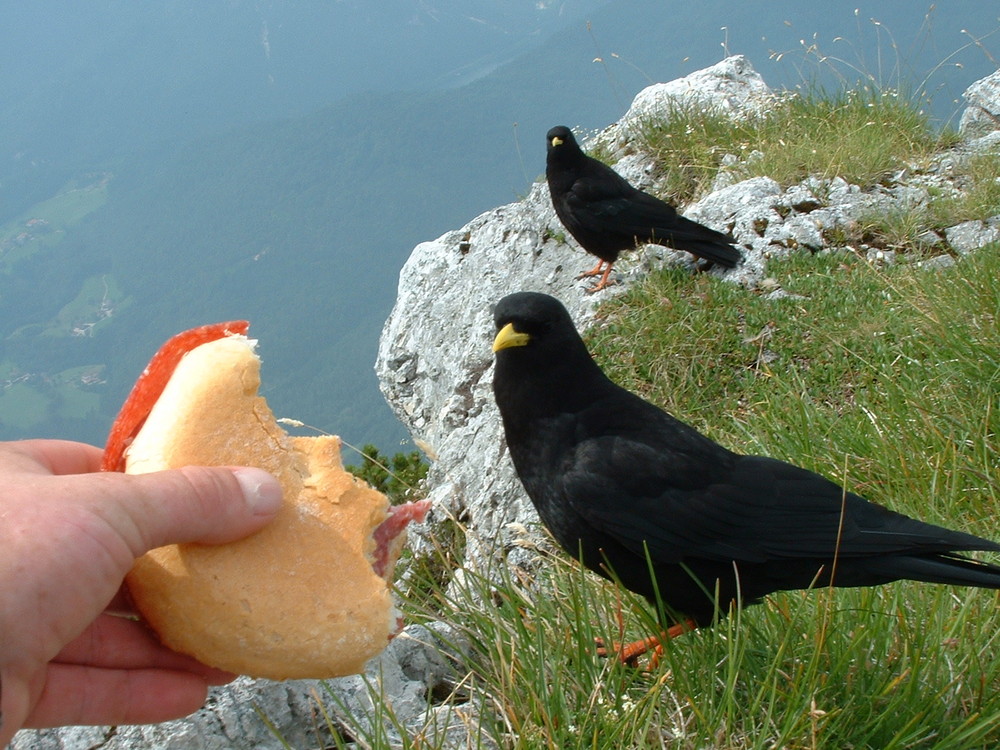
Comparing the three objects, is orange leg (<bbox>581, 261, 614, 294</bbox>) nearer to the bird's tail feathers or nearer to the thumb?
the bird's tail feathers

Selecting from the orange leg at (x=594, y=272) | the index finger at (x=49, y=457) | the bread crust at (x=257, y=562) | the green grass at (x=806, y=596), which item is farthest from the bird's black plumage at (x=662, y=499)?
the orange leg at (x=594, y=272)

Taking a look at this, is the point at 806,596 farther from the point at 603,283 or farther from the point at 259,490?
the point at 603,283

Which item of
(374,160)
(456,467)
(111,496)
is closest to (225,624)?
(111,496)

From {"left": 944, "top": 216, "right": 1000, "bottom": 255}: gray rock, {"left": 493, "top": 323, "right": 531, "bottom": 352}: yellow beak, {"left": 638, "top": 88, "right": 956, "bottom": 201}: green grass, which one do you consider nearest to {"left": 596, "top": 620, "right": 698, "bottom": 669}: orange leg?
{"left": 493, "top": 323, "right": 531, "bottom": 352}: yellow beak

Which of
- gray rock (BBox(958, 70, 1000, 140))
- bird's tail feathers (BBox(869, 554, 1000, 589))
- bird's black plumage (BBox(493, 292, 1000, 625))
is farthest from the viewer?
gray rock (BBox(958, 70, 1000, 140))

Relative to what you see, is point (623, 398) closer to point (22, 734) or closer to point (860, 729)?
point (860, 729)

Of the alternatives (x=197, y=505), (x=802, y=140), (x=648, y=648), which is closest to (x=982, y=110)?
(x=802, y=140)
